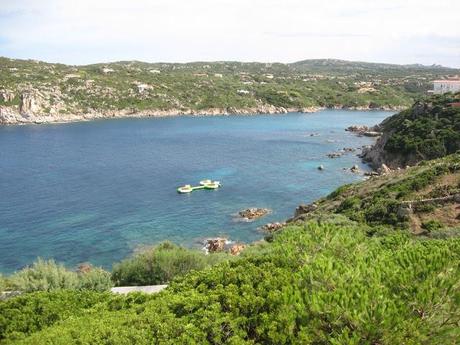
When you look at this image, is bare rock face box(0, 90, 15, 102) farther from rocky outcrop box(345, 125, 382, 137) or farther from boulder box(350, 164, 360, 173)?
boulder box(350, 164, 360, 173)

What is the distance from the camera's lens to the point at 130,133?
114 m

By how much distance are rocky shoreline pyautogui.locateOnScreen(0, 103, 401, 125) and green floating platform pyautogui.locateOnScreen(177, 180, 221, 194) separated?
87.4 m

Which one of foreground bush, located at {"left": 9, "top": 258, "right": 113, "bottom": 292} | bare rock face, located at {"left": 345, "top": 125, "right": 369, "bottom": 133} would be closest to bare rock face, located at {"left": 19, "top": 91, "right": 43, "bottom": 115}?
bare rock face, located at {"left": 345, "top": 125, "right": 369, "bottom": 133}

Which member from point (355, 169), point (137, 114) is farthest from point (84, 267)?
point (137, 114)

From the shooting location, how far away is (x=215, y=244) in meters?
41.3

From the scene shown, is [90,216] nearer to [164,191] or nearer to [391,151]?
[164,191]

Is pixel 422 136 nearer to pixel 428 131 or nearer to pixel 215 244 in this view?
pixel 428 131

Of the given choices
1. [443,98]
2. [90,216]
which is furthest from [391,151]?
[90,216]

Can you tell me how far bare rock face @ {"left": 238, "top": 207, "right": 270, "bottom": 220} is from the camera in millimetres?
50312

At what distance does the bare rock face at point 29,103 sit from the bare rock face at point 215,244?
108 metres

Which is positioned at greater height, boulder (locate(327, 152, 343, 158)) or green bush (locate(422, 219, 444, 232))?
green bush (locate(422, 219, 444, 232))

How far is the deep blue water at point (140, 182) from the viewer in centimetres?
4519

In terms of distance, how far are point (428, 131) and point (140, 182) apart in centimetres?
4610

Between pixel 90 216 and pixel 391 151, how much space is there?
157 ft
